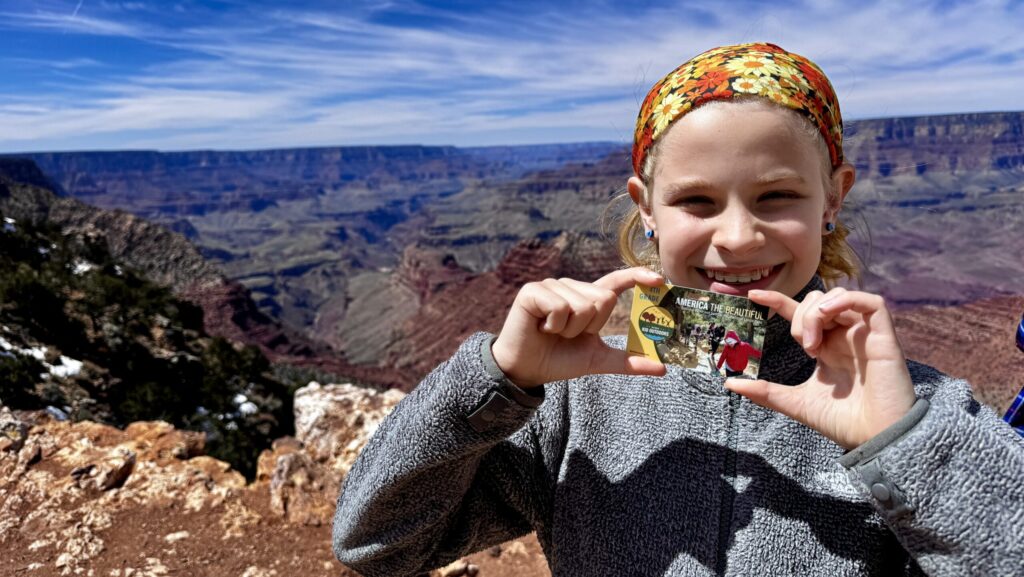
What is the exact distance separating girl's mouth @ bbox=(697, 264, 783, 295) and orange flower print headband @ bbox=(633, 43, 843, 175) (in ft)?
1.25

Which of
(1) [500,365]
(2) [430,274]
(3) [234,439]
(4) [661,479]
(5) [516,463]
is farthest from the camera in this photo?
(2) [430,274]

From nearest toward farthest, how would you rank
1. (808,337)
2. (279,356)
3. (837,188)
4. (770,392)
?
(808,337)
(770,392)
(837,188)
(279,356)

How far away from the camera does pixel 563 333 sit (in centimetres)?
132


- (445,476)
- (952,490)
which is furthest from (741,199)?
(445,476)

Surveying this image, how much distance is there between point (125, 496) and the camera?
4.29 metres

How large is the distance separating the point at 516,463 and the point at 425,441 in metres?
A: 0.33

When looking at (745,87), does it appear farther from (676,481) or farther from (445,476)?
(445,476)

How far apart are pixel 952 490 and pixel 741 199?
2.25 ft

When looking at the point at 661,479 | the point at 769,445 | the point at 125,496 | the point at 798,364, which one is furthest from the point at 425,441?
the point at 125,496

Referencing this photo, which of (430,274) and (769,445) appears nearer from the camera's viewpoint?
(769,445)

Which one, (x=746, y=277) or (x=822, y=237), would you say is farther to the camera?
(x=822, y=237)

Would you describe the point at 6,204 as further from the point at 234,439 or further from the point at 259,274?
the point at 259,274

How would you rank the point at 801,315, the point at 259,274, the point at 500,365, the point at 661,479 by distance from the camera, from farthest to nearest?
1. the point at 259,274
2. the point at 661,479
3. the point at 500,365
4. the point at 801,315

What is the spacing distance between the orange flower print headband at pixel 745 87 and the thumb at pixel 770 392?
65cm
